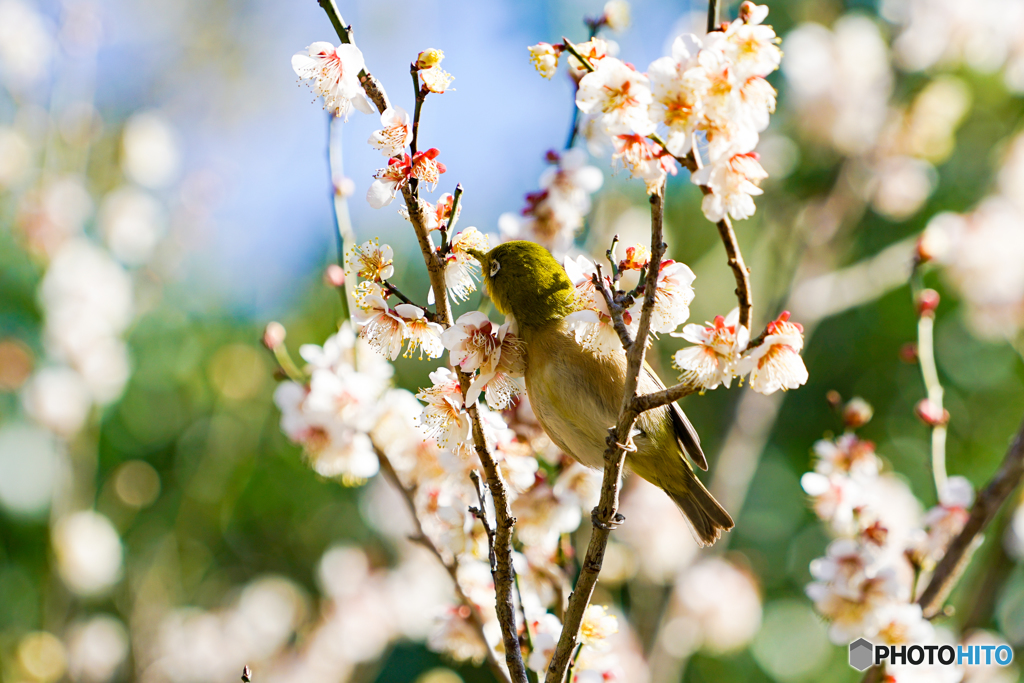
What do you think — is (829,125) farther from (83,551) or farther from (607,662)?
(83,551)

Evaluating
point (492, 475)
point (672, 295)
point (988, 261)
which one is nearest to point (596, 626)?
point (492, 475)

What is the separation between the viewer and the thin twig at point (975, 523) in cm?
195

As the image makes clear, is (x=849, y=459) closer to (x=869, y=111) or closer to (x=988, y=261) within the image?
(x=988, y=261)

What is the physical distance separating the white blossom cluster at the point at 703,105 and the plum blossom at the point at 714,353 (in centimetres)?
21

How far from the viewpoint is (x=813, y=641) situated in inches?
250

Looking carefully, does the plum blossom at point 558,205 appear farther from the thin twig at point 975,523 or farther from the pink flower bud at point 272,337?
the thin twig at point 975,523

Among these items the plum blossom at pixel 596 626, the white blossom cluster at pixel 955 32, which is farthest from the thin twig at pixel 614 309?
the white blossom cluster at pixel 955 32

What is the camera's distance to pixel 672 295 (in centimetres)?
126

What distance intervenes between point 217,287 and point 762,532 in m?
6.43

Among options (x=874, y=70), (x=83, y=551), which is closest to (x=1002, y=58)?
(x=874, y=70)

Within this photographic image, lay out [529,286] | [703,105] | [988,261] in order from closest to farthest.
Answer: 1. [703,105]
2. [529,286]
3. [988,261]

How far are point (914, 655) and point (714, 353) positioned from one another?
5.02 ft

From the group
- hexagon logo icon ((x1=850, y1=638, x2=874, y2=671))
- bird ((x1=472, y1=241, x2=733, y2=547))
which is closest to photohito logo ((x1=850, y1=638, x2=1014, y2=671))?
hexagon logo icon ((x1=850, y1=638, x2=874, y2=671))

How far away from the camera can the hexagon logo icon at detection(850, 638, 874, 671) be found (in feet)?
7.04
